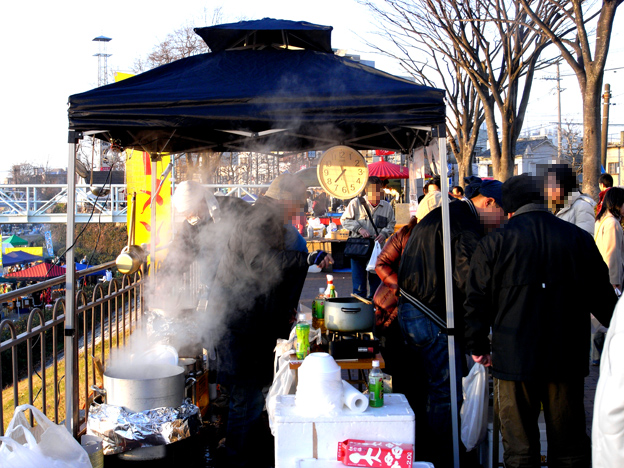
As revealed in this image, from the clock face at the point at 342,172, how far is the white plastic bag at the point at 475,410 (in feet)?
7.11

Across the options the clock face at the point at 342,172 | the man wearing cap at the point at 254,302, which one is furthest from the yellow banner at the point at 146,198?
the man wearing cap at the point at 254,302

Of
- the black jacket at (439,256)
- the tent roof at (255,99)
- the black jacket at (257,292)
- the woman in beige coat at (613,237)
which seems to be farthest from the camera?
the woman in beige coat at (613,237)

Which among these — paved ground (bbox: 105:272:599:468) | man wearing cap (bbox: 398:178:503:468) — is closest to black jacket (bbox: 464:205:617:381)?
man wearing cap (bbox: 398:178:503:468)

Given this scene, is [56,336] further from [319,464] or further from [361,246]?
[361,246]

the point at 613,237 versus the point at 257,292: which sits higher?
the point at 613,237

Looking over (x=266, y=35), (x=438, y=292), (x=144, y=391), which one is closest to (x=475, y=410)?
(x=438, y=292)

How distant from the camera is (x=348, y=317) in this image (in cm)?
346

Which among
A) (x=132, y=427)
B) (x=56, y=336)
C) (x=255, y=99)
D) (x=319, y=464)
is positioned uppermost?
(x=255, y=99)

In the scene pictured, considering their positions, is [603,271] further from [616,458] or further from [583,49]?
[583,49]

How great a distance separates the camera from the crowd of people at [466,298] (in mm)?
2832

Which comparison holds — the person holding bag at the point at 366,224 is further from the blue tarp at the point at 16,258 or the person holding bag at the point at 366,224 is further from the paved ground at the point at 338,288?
the blue tarp at the point at 16,258

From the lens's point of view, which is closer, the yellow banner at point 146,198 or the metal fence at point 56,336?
the metal fence at point 56,336

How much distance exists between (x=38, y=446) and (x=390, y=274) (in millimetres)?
2647

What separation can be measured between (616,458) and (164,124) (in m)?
2.89
